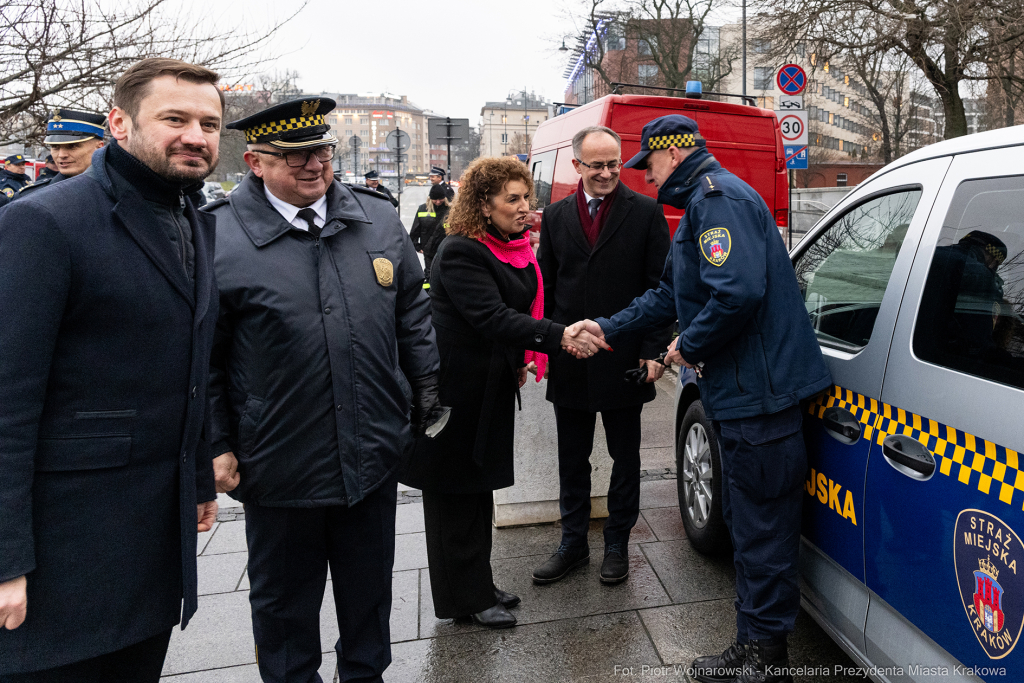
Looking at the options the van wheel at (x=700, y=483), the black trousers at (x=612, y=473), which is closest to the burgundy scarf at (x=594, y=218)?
the black trousers at (x=612, y=473)

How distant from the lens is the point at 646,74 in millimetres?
48875

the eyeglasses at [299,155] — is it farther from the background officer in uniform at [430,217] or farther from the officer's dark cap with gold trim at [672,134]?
the background officer in uniform at [430,217]

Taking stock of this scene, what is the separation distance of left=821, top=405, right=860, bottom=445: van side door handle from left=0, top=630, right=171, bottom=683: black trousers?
1997 millimetres

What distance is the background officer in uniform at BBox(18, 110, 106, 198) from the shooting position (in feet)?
14.5

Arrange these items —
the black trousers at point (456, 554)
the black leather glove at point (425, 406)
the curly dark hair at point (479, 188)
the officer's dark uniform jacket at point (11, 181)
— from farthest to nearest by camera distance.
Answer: the officer's dark uniform jacket at point (11, 181) → the black trousers at point (456, 554) → the curly dark hair at point (479, 188) → the black leather glove at point (425, 406)

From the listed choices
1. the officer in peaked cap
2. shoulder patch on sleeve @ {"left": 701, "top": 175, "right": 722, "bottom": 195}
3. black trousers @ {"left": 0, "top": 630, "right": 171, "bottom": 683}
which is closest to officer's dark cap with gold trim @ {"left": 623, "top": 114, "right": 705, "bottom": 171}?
shoulder patch on sleeve @ {"left": 701, "top": 175, "right": 722, "bottom": 195}

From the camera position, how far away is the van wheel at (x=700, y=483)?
336 cm

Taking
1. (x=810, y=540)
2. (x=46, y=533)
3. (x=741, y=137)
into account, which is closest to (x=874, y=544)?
(x=810, y=540)

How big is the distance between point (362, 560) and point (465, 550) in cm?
71

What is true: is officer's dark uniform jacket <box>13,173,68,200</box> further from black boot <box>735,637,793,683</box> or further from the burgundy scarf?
black boot <box>735,637,793,683</box>

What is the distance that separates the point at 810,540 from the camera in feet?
8.69

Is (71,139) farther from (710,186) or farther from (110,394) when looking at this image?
(710,186)

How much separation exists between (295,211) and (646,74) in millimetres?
50327

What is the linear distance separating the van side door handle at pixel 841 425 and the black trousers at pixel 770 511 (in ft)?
0.30
